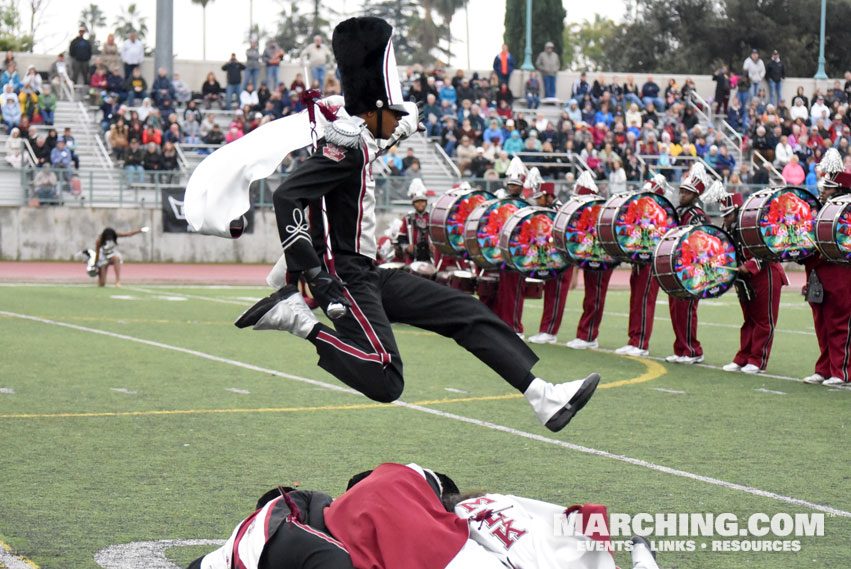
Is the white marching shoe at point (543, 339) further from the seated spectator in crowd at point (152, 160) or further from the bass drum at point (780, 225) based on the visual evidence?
the seated spectator in crowd at point (152, 160)

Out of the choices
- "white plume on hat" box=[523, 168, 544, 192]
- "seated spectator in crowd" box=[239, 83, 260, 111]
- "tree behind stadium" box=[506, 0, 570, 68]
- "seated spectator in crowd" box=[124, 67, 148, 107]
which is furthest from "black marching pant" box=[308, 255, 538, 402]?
"tree behind stadium" box=[506, 0, 570, 68]

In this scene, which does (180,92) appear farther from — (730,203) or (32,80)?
(730,203)

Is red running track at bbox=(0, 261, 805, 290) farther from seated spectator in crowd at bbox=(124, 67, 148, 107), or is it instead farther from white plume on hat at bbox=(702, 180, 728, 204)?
white plume on hat at bbox=(702, 180, 728, 204)

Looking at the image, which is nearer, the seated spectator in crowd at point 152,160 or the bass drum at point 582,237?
the bass drum at point 582,237

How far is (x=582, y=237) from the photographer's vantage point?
14.0 m

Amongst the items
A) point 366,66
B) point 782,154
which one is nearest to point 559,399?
point 366,66

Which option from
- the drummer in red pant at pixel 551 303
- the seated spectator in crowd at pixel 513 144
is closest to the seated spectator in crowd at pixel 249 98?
the seated spectator in crowd at pixel 513 144

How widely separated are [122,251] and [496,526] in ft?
81.3

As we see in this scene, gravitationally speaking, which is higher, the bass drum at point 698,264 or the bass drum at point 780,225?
the bass drum at point 780,225

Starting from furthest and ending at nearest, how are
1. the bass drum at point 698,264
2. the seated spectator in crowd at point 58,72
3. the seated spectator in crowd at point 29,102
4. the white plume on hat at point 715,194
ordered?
the seated spectator in crowd at point 58,72
the seated spectator in crowd at point 29,102
the white plume on hat at point 715,194
the bass drum at point 698,264

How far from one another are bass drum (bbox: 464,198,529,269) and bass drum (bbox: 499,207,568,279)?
21cm

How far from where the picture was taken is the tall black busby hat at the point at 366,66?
577cm
